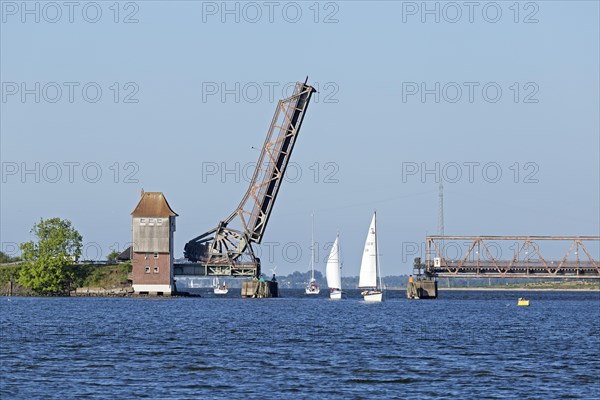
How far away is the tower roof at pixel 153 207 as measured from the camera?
101m

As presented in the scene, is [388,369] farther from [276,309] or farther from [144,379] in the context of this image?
[276,309]

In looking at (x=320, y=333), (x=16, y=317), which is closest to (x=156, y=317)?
(x=16, y=317)

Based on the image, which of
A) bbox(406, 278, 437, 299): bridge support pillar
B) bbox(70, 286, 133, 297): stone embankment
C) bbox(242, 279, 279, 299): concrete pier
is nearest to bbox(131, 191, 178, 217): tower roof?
bbox(70, 286, 133, 297): stone embankment

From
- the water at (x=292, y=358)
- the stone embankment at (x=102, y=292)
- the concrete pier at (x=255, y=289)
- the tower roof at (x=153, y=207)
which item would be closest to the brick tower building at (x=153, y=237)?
the tower roof at (x=153, y=207)

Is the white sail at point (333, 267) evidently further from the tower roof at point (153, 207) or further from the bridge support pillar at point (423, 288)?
the tower roof at point (153, 207)

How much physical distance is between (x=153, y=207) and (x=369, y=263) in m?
20.9

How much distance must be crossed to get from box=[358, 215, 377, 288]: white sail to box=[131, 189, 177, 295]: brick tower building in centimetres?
1824

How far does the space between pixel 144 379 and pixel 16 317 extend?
116 ft

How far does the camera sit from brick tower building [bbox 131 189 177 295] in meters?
101

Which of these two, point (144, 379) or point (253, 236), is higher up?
point (253, 236)

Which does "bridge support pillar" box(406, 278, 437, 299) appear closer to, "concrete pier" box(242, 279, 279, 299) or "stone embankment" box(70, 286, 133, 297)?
"concrete pier" box(242, 279, 279, 299)

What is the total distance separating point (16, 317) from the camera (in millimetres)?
66625

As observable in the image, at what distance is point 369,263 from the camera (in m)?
108

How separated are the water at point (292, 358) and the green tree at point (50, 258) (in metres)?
39.5
